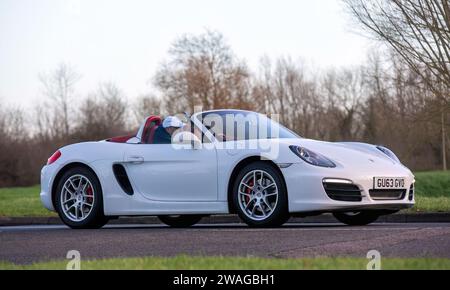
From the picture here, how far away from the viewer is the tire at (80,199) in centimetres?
1037

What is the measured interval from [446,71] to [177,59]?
3874 centimetres

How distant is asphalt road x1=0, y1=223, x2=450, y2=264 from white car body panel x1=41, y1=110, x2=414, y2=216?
566 millimetres

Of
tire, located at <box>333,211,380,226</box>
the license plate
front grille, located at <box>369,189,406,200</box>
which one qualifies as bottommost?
tire, located at <box>333,211,380,226</box>

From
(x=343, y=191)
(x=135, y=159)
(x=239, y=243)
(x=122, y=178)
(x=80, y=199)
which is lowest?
(x=239, y=243)

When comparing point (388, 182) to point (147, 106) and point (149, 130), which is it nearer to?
point (149, 130)

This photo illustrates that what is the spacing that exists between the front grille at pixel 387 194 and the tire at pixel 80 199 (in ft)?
11.0

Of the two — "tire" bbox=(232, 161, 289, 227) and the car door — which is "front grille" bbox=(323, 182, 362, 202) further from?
the car door

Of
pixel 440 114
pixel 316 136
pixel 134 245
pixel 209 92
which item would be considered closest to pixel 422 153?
pixel 316 136

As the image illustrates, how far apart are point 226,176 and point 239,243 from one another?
212 cm

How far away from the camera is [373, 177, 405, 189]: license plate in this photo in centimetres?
923

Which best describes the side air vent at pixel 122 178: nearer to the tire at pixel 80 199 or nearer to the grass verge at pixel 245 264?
the tire at pixel 80 199

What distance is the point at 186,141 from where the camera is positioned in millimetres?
9883

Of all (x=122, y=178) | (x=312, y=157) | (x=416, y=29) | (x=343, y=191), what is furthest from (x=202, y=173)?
(x=416, y=29)

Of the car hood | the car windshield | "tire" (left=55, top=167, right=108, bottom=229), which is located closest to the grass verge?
the car hood
